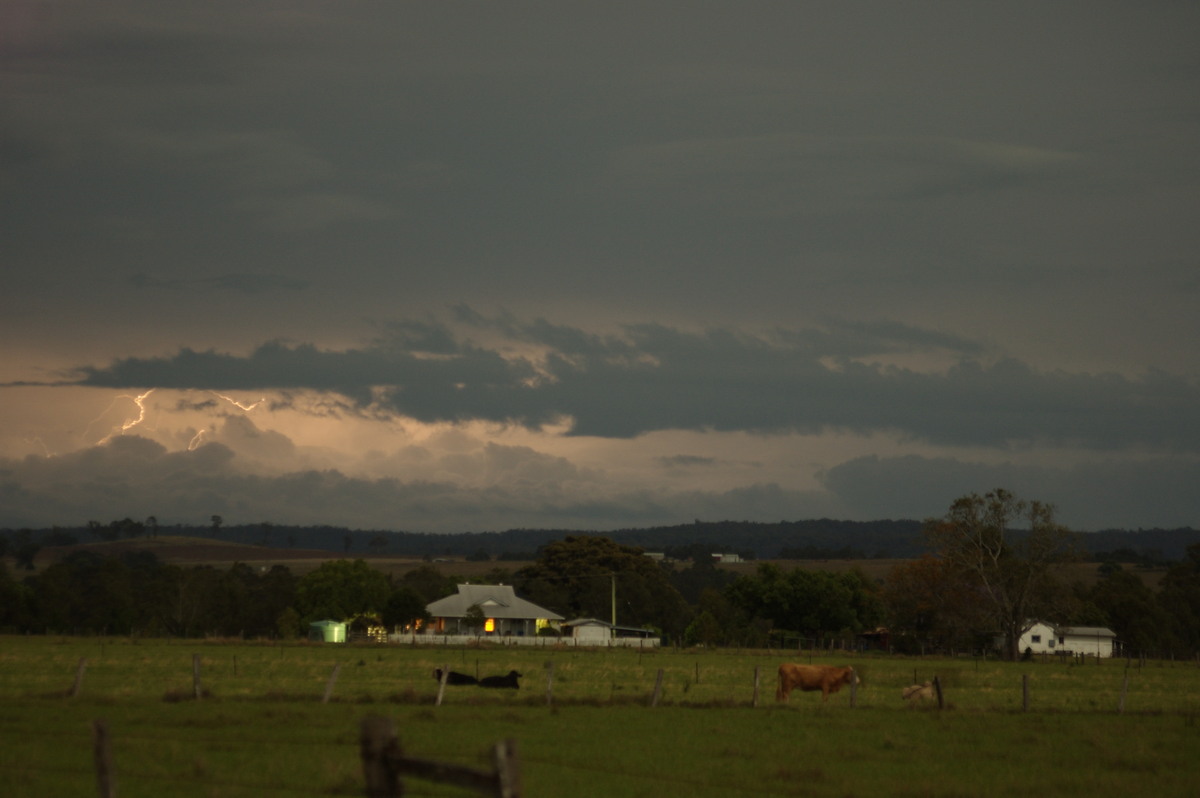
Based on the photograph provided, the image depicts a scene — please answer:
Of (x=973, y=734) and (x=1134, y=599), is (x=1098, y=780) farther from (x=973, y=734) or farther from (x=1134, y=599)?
(x=1134, y=599)

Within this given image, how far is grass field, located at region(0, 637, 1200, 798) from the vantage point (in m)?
19.3

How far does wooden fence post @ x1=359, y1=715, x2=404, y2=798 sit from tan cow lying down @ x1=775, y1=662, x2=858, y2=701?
28.2 m

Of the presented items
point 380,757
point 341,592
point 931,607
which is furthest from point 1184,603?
point 380,757

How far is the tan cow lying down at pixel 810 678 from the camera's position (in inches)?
1484

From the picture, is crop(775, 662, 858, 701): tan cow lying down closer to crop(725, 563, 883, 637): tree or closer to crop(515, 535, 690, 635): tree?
crop(725, 563, 883, 637): tree

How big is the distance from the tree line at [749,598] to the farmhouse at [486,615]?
316 cm

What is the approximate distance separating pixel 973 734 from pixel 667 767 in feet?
31.8

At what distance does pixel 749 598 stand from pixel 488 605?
24.0 meters

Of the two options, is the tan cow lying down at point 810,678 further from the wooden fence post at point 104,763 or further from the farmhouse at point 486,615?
the farmhouse at point 486,615

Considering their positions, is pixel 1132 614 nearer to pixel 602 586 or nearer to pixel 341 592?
pixel 602 586

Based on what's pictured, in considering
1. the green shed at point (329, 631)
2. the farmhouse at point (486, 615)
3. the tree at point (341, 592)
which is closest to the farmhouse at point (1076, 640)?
the farmhouse at point (486, 615)

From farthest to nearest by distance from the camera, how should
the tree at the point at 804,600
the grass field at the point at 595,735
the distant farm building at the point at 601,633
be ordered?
1. the tree at the point at 804,600
2. the distant farm building at the point at 601,633
3. the grass field at the point at 595,735

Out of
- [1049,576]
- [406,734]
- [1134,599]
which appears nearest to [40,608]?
[1049,576]

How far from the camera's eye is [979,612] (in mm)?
91188
